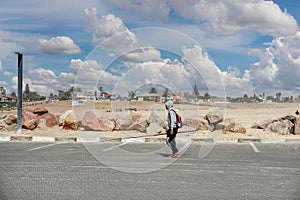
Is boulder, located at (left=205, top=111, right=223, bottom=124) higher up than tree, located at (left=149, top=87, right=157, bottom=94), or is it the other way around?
tree, located at (left=149, top=87, right=157, bottom=94)

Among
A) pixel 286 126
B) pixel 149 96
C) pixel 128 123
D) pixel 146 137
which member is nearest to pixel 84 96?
pixel 146 137

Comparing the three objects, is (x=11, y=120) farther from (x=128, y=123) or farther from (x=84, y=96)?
(x=84, y=96)

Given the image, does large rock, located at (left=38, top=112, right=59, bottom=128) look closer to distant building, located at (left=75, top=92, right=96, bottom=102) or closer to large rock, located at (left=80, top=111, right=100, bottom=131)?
large rock, located at (left=80, top=111, right=100, bottom=131)

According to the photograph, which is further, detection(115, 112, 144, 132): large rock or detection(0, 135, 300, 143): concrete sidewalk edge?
detection(115, 112, 144, 132): large rock

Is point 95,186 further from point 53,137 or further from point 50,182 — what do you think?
point 53,137

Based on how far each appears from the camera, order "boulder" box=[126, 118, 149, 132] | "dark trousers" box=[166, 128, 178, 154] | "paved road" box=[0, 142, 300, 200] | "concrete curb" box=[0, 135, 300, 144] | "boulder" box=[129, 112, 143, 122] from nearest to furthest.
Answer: "paved road" box=[0, 142, 300, 200]
"dark trousers" box=[166, 128, 178, 154]
"concrete curb" box=[0, 135, 300, 144]
"boulder" box=[126, 118, 149, 132]
"boulder" box=[129, 112, 143, 122]

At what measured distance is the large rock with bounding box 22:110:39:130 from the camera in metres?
19.6

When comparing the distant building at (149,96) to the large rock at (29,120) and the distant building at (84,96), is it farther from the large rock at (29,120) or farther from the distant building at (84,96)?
the large rock at (29,120)

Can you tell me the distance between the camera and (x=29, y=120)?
1986 cm

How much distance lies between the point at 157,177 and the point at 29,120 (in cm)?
1281

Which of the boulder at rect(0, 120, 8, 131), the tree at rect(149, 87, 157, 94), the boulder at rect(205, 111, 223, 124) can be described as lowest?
the boulder at rect(0, 120, 8, 131)

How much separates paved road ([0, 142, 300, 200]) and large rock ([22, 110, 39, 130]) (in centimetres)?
686

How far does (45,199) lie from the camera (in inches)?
257

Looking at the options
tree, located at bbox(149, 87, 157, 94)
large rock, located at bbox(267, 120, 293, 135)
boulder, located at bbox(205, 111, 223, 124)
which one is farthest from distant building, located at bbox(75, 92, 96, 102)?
large rock, located at bbox(267, 120, 293, 135)
